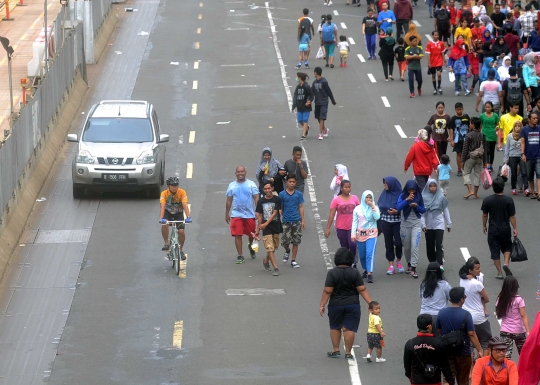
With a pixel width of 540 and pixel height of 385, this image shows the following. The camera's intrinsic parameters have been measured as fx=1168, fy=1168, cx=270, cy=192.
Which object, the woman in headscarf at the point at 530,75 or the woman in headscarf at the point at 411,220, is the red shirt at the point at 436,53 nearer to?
the woman in headscarf at the point at 530,75

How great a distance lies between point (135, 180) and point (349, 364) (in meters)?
9.84

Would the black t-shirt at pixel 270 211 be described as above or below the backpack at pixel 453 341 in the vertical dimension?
below

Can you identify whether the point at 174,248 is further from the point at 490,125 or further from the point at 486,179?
the point at 490,125

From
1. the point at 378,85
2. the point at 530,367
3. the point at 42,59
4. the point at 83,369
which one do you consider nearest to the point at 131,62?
the point at 42,59

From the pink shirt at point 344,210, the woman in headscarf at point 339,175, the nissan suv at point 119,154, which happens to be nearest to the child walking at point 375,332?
the pink shirt at point 344,210

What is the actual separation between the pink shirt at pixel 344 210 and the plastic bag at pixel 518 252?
2687 mm

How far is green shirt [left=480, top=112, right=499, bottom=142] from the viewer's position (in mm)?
24797

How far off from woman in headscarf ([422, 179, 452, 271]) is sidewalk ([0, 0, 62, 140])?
1259 cm

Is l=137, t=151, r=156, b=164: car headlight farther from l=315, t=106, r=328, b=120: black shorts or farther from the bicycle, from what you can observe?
l=315, t=106, r=328, b=120: black shorts

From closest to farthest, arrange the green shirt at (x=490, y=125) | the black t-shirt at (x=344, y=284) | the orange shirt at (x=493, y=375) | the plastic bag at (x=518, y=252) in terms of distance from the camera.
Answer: the orange shirt at (x=493, y=375), the black t-shirt at (x=344, y=284), the plastic bag at (x=518, y=252), the green shirt at (x=490, y=125)

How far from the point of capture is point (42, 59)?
111 feet

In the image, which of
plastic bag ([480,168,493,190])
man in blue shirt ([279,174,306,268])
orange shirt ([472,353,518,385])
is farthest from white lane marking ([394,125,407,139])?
orange shirt ([472,353,518,385])

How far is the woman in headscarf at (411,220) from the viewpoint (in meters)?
18.8

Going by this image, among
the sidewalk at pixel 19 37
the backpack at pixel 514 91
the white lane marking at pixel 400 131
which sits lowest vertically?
the sidewalk at pixel 19 37
